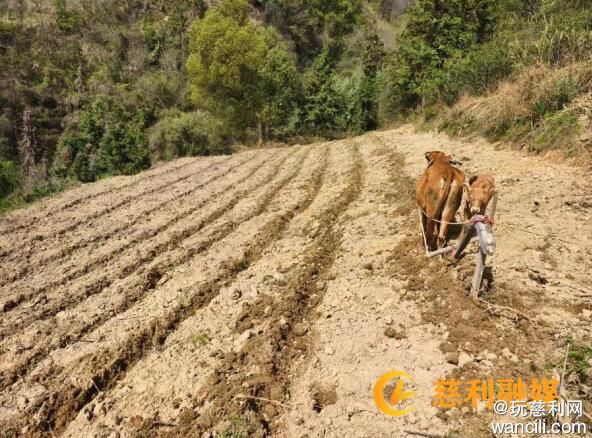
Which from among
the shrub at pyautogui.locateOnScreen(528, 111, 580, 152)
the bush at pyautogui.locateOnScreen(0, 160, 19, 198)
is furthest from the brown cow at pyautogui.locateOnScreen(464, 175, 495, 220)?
the bush at pyautogui.locateOnScreen(0, 160, 19, 198)

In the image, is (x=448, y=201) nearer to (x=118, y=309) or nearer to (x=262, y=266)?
(x=262, y=266)

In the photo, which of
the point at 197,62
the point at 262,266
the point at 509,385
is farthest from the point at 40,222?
the point at 197,62

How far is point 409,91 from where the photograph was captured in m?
20.4

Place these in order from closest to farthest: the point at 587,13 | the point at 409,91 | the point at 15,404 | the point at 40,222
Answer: the point at 15,404 < the point at 40,222 < the point at 587,13 < the point at 409,91

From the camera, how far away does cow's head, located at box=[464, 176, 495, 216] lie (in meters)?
3.84

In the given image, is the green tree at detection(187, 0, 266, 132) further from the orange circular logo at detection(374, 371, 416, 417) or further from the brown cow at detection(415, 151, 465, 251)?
the orange circular logo at detection(374, 371, 416, 417)

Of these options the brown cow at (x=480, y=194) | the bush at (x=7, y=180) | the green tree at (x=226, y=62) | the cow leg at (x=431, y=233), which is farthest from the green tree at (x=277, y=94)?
the brown cow at (x=480, y=194)

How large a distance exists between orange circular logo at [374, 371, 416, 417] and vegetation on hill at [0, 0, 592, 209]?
6094 mm

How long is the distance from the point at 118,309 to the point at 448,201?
4489 mm

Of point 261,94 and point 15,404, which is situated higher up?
point 261,94

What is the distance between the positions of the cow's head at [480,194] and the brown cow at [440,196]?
0.35 metres

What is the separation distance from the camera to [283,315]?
14.7 feet

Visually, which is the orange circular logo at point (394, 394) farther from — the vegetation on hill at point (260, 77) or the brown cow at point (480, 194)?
the vegetation on hill at point (260, 77)

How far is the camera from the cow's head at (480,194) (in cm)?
384
